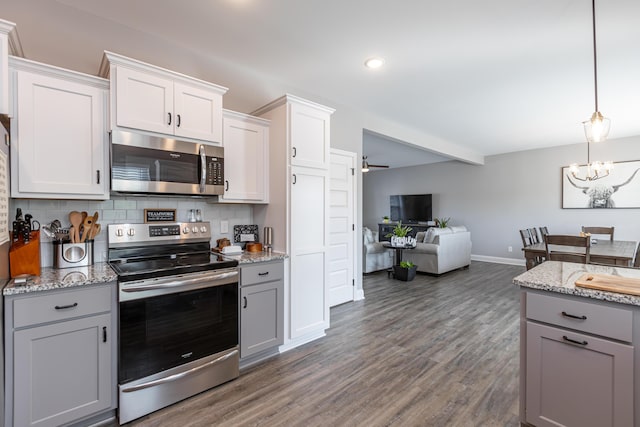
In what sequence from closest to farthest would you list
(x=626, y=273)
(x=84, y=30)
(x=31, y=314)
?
(x=31, y=314), (x=626, y=273), (x=84, y=30)

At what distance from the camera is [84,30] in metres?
2.27

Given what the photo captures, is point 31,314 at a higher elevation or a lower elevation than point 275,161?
lower

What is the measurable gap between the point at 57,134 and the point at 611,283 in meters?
3.29

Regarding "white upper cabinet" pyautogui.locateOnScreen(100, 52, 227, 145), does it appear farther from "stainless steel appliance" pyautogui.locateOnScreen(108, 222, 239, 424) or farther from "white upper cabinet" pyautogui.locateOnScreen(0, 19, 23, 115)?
"stainless steel appliance" pyautogui.locateOnScreen(108, 222, 239, 424)

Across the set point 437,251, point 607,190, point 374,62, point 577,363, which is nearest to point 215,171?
point 374,62

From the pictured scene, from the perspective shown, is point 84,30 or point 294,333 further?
point 294,333

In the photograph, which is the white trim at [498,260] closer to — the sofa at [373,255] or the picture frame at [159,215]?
the sofa at [373,255]

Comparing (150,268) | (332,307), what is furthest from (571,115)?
(150,268)

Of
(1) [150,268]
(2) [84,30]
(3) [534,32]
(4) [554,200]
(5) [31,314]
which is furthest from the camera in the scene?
(4) [554,200]

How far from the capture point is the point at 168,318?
1994 millimetres

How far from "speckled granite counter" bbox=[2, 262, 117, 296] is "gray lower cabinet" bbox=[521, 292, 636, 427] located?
2.44m

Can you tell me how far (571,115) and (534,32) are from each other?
290 cm

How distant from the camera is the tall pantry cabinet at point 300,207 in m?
2.76

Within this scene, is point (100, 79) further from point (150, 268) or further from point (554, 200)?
point (554, 200)
